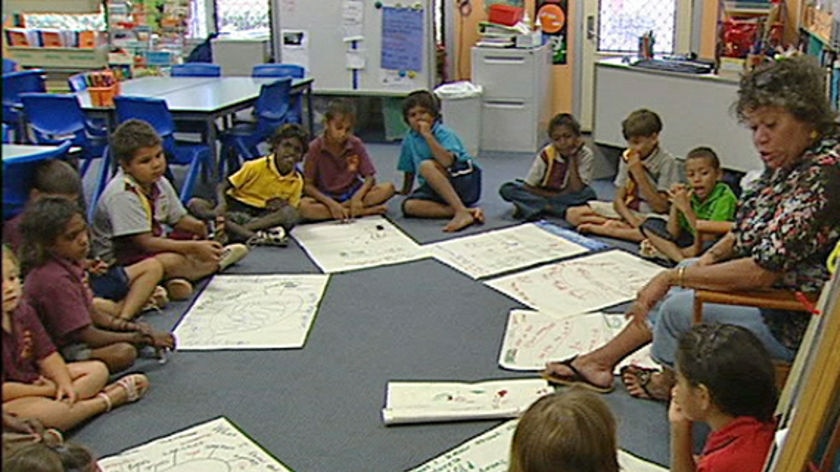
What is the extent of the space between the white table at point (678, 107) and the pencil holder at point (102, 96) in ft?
8.22

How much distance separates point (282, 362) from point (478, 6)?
14.4 ft

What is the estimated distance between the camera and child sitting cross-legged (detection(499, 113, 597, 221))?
4.36 m

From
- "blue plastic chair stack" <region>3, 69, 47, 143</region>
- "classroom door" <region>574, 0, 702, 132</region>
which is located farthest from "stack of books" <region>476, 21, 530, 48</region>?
"blue plastic chair stack" <region>3, 69, 47, 143</region>

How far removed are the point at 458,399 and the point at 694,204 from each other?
1.46 metres

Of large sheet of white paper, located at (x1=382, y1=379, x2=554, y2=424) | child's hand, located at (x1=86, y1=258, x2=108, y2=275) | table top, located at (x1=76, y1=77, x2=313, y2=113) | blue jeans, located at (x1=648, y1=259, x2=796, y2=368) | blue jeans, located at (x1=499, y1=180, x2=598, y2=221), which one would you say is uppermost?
table top, located at (x1=76, y1=77, x2=313, y2=113)

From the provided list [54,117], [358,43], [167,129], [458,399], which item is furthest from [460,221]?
[358,43]

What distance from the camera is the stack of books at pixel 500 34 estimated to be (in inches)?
232

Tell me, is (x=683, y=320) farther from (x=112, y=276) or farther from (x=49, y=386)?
(x=112, y=276)

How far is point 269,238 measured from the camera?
4098mm

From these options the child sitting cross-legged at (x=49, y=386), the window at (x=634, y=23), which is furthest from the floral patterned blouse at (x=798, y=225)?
the window at (x=634, y=23)

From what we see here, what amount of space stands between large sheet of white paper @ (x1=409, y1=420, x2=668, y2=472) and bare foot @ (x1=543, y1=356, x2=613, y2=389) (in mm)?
316

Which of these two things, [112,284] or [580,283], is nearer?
[112,284]

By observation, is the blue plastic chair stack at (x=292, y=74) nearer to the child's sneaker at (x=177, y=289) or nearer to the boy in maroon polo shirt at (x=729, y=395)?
the child's sneaker at (x=177, y=289)

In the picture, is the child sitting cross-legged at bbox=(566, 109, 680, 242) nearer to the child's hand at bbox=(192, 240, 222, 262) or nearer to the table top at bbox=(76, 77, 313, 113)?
the child's hand at bbox=(192, 240, 222, 262)
